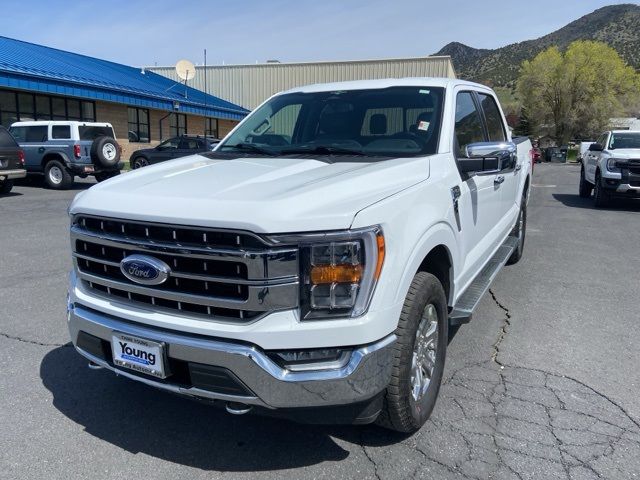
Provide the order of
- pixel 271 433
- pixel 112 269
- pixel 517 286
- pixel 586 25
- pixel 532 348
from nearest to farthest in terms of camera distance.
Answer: pixel 112 269
pixel 271 433
pixel 532 348
pixel 517 286
pixel 586 25

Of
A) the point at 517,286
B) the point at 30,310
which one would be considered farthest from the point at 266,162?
the point at 517,286

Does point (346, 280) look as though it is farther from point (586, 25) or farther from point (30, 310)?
point (586, 25)

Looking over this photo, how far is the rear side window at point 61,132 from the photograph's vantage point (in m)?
15.1

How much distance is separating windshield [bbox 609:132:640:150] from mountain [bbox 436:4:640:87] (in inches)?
4987

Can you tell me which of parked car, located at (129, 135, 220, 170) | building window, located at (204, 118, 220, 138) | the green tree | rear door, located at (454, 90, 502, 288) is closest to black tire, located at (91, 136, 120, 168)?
parked car, located at (129, 135, 220, 170)

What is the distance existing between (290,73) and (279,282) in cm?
3797

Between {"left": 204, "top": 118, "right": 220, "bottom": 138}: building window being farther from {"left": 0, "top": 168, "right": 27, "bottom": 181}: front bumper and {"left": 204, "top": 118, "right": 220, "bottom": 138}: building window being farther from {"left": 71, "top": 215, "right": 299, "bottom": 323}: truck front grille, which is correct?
{"left": 71, "top": 215, "right": 299, "bottom": 323}: truck front grille

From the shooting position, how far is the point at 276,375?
2.23m

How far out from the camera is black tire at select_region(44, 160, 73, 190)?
15.1 m

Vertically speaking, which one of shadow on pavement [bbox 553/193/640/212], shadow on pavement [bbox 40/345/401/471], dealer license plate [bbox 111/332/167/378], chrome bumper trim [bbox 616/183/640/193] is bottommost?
shadow on pavement [bbox 40/345/401/471]

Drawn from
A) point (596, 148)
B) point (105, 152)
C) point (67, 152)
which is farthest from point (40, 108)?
point (596, 148)

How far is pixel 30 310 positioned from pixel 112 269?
2.67 meters

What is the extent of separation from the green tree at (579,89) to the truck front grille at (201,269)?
6030cm

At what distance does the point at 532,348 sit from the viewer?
13.5 ft
